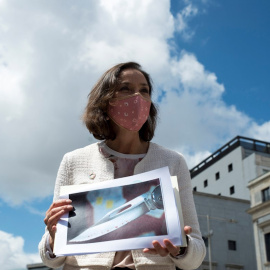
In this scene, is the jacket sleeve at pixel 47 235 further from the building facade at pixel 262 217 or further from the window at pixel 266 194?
the window at pixel 266 194

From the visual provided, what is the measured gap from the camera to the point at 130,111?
2.67 meters

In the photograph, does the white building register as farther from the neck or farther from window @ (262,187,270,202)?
the neck

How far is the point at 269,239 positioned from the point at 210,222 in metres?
6.95

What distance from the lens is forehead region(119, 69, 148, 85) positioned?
2.76 meters

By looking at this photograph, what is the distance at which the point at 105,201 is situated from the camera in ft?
7.66

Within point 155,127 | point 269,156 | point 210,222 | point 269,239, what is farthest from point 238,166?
point 155,127

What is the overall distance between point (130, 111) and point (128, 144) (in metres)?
0.24

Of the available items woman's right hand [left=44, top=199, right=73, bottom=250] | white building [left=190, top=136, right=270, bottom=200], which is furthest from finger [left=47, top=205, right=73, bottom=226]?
white building [left=190, top=136, right=270, bottom=200]

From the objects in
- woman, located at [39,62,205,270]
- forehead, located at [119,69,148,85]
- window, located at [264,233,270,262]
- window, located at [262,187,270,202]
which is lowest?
woman, located at [39,62,205,270]

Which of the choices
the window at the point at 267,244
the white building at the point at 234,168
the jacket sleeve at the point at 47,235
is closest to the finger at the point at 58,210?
the jacket sleeve at the point at 47,235

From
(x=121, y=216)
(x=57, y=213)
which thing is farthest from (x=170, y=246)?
Result: (x=57, y=213)

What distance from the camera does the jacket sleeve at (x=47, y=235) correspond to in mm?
2395

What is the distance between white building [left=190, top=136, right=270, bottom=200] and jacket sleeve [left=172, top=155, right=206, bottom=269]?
146ft

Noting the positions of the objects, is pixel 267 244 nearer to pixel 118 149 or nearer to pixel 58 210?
pixel 118 149
